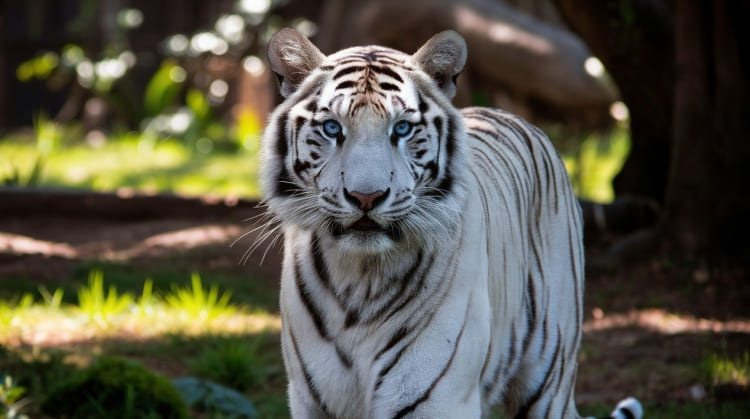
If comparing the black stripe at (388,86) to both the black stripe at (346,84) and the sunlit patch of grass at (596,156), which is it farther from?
the sunlit patch of grass at (596,156)

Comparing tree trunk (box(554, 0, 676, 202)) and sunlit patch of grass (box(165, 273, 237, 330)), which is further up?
tree trunk (box(554, 0, 676, 202))

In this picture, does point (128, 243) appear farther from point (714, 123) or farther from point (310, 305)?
point (310, 305)

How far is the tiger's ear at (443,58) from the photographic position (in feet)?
9.82

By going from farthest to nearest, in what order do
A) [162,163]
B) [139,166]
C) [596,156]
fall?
[596,156], [162,163], [139,166]

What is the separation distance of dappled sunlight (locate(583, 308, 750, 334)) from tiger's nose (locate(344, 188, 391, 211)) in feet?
11.7

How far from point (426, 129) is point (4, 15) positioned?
547 inches

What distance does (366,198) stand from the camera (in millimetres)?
2701

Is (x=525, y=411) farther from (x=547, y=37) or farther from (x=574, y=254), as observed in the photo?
(x=547, y=37)

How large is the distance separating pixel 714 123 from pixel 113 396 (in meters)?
3.94

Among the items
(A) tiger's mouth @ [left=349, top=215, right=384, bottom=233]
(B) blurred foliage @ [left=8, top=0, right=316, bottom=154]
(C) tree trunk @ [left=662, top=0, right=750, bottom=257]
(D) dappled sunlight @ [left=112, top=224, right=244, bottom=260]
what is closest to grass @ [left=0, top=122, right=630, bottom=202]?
(B) blurred foliage @ [left=8, top=0, right=316, bottom=154]

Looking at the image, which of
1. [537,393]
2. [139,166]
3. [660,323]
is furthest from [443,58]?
[139,166]

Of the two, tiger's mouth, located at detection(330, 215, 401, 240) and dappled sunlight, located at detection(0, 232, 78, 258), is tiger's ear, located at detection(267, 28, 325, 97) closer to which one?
tiger's mouth, located at detection(330, 215, 401, 240)

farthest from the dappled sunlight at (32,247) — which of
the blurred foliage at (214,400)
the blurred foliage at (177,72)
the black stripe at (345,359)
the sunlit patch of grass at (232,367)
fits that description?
the blurred foliage at (177,72)

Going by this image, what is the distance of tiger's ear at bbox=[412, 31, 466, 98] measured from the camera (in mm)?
2994
